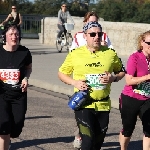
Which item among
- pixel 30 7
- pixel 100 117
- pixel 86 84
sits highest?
pixel 86 84

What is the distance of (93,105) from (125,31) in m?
15.3

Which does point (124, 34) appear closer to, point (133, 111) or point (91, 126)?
point (133, 111)

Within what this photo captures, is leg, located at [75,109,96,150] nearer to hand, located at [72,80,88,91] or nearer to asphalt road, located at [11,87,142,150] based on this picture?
hand, located at [72,80,88,91]

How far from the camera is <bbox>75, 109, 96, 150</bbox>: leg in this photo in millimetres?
5578

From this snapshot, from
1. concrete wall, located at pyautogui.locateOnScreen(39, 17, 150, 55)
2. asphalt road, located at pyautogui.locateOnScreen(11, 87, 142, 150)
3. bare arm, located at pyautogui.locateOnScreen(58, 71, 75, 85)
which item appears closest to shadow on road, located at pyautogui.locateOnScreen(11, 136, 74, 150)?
asphalt road, located at pyautogui.locateOnScreen(11, 87, 142, 150)

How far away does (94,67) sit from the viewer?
5613 mm

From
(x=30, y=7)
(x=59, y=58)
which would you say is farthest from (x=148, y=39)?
(x=30, y=7)

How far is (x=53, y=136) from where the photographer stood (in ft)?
26.3

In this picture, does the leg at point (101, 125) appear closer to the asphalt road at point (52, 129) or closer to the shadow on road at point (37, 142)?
the asphalt road at point (52, 129)

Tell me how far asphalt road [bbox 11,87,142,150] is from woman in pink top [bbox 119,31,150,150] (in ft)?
3.32

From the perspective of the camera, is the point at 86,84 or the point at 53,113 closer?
the point at 86,84

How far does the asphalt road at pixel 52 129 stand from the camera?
748 cm

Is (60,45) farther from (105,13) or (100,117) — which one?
(105,13)

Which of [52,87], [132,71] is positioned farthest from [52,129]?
[52,87]
